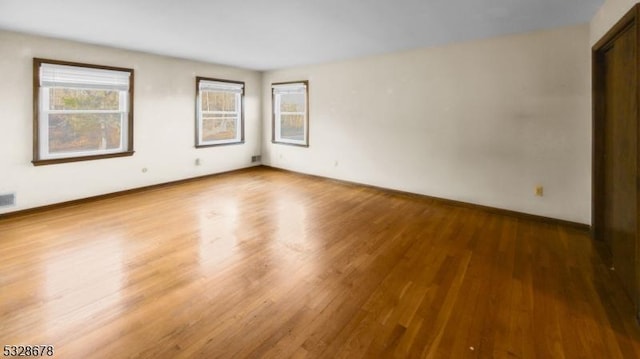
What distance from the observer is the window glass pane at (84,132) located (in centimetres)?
427

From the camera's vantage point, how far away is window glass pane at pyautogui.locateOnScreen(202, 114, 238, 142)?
6211mm

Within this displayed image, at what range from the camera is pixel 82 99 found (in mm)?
4445

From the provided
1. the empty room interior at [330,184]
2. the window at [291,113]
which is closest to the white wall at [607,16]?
the empty room interior at [330,184]

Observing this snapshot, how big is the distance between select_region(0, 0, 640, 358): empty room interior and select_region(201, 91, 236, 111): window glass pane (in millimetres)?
40

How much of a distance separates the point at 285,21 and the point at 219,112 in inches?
135

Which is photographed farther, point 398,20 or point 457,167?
point 457,167

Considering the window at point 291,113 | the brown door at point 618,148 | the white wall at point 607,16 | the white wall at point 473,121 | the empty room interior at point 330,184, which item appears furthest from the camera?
the window at point 291,113

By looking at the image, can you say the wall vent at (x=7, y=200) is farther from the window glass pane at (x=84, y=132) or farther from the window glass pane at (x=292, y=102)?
the window glass pane at (x=292, y=102)

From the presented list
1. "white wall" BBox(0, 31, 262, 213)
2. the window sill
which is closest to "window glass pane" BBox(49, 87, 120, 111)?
"white wall" BBox(0, 31, 262, 213)

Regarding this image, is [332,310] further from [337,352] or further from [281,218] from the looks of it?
[281,218]

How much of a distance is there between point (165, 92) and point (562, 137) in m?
5.79

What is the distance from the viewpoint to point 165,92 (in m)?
5.34

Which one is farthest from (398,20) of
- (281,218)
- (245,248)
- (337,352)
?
(337,352)

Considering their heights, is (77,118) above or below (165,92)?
below
